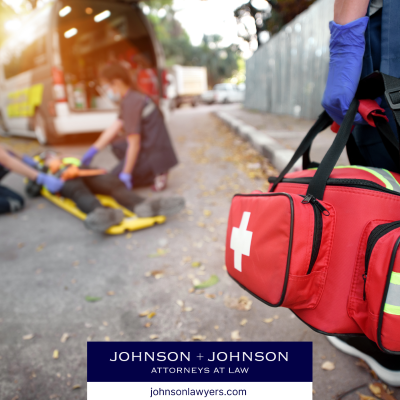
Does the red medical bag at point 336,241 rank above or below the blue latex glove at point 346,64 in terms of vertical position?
below

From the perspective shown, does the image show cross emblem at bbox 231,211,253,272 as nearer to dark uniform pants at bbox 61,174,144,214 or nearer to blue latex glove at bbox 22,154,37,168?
dark uniform pants at bbox 61,174,144,214

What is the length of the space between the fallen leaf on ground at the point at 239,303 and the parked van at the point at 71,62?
5229mm

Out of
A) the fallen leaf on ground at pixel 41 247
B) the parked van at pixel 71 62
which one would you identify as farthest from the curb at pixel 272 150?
the fallen leaf on ground at pixel 41 247

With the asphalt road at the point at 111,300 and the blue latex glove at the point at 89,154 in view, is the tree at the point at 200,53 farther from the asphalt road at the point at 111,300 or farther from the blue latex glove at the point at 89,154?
the asphalt road at the point at 111,300

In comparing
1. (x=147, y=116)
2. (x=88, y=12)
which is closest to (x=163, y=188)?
(x=147, y=116)

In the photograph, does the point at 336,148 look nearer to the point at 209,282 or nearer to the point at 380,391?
the point at 380,391

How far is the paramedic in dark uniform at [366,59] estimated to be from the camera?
121cm

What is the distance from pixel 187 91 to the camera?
2433 centimetres

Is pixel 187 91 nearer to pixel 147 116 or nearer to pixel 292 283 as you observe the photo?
pixel 147 116

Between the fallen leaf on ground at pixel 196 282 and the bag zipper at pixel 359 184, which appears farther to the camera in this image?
the fallen leaf on ground at pixel 196 282

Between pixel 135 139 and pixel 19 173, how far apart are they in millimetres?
1251

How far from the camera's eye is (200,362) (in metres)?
1.51

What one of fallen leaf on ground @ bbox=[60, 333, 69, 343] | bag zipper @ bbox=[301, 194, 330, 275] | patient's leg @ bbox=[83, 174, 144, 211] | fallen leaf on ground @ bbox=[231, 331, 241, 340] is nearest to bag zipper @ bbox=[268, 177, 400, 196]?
bag zipper @ bbox=[301, 194, 330, 275]

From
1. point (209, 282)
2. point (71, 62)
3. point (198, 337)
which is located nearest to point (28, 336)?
point (198, 337)
